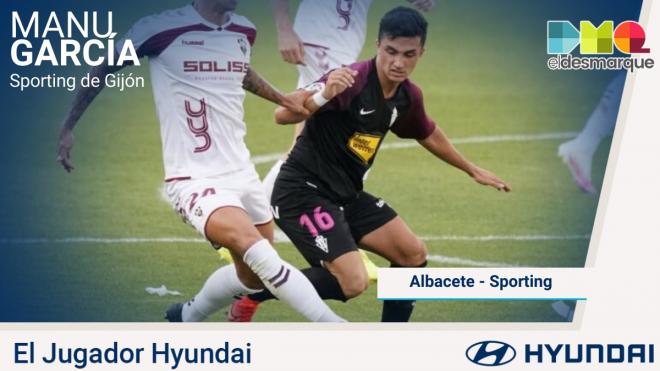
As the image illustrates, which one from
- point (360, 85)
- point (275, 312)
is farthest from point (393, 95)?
point (275, 312)

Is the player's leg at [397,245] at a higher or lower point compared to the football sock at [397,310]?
higher

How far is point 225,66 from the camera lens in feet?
29.7

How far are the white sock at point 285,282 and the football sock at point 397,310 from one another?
809mm

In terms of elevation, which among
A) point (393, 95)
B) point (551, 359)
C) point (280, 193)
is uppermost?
point (393, 95)

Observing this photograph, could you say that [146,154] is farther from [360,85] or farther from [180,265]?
[360,85]

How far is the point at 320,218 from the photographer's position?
9.30m

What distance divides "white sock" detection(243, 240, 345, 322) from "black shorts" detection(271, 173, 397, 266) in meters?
0.45

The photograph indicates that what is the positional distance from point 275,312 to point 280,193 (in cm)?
96

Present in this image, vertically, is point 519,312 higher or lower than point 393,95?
lower

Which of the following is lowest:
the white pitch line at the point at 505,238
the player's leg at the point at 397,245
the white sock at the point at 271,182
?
the white pitch line at the point at 505,238

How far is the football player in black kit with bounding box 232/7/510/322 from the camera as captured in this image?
30.0 ft

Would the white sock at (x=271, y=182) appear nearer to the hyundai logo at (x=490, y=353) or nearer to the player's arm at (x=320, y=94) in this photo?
the player's arm at (x=320, y=94)

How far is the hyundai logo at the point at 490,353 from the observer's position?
29.4 feet

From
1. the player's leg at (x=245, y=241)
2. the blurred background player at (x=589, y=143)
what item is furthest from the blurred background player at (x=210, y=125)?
the blurred background player at (x=589, y=143)
